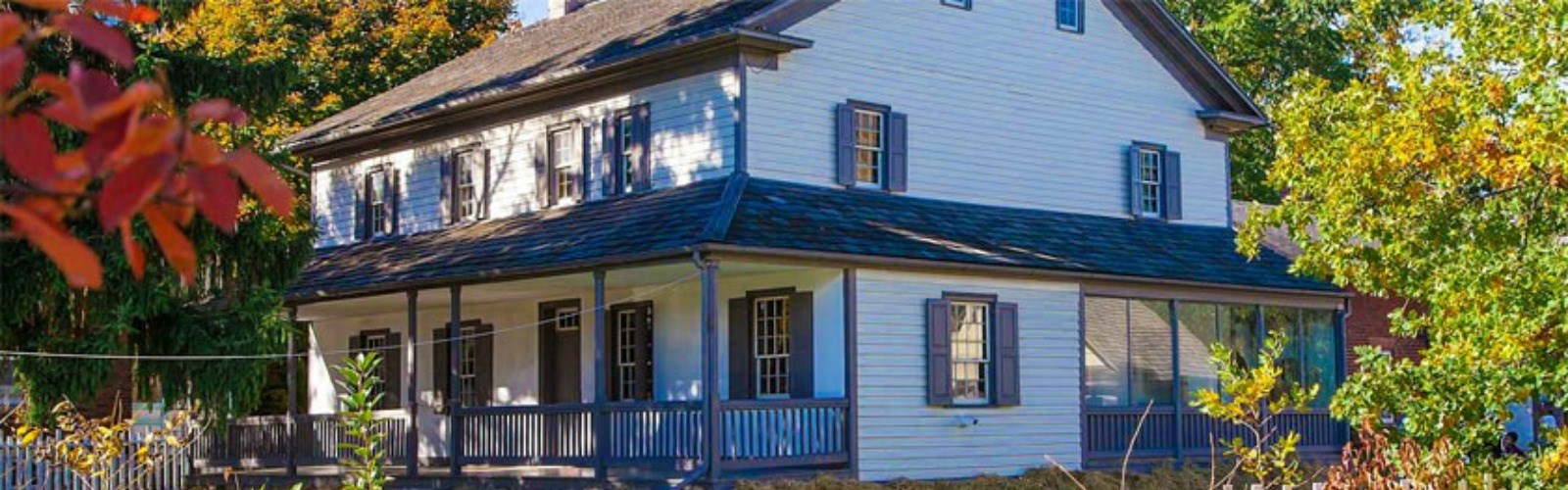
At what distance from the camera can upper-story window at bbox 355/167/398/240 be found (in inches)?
1204

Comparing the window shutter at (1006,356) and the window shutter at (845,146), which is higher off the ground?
the window shutter at (845,146)

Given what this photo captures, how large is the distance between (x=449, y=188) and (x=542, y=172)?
8.46ft

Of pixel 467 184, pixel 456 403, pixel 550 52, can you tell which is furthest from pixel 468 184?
pixel 456 403

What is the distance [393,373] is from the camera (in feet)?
101

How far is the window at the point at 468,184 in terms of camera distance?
28406mm

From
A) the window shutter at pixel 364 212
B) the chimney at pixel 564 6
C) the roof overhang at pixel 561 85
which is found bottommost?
the window shutter at pixel 364 212

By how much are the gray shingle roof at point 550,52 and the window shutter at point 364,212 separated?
93 cm

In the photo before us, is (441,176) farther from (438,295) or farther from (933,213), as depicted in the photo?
(933,213)

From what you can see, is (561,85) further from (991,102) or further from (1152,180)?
(1152,180)

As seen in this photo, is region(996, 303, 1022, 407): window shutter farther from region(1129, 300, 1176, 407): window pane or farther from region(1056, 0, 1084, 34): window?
region(1056, 0, 1084, 34): window

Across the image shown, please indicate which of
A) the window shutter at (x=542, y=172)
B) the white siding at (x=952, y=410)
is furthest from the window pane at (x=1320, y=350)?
the window shutter at (x=542, y=172)

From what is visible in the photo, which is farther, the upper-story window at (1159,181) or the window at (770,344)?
the upper-story window at (1159,181)

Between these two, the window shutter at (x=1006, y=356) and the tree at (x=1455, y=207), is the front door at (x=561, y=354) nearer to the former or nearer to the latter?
the window shutter at (x=1006, y=356)

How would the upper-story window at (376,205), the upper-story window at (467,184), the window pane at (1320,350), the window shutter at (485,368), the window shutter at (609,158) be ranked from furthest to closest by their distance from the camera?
the upper-story window at (376,205) < the window pane at (1320,350) < the window shutter at (485,368) < the upper-story window at (467,184) < the window shutter at (609,158)
